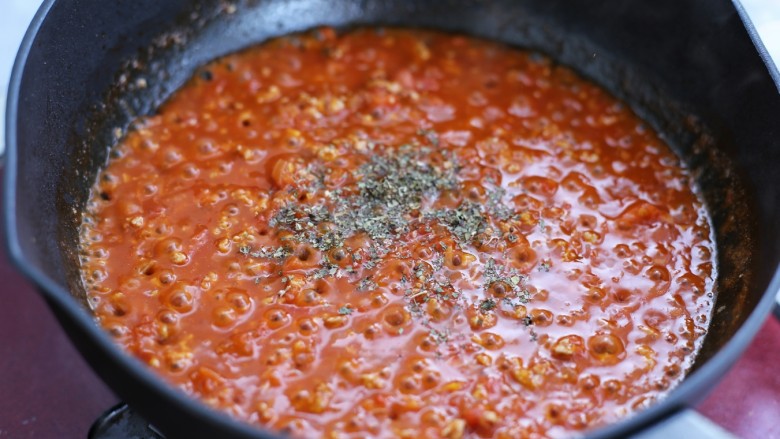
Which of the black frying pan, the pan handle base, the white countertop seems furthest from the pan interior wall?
the white countertop

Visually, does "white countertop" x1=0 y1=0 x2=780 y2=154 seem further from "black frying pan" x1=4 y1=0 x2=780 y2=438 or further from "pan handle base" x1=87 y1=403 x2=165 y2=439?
"pan handle base" x1=87 y1=403 x2=165 y2=439

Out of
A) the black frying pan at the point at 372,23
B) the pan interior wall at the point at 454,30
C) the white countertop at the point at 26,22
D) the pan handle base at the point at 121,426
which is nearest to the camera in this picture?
the black frying pan at the point at 372,23

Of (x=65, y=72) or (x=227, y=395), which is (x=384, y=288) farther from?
(x=65, y=72)

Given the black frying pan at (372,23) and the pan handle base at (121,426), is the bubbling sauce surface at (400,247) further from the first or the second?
the pan handle base at (121,426)

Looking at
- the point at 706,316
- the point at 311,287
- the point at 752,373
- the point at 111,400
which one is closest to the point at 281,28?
the point at 311,287

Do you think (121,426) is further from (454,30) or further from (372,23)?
(454,30)

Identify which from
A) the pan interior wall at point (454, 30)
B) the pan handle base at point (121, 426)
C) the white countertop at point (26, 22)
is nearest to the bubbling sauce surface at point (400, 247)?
the pan interior wall at point (454, 30)
